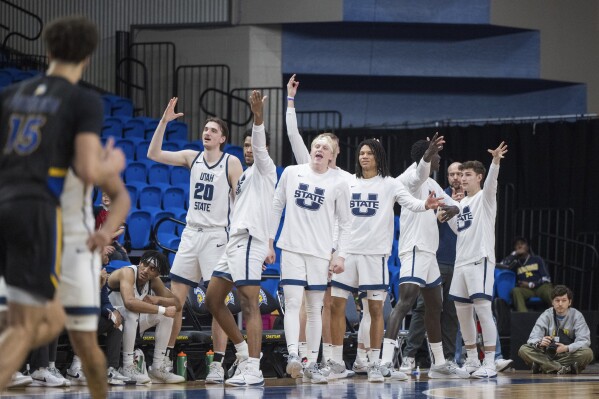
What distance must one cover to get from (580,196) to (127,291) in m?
9.67

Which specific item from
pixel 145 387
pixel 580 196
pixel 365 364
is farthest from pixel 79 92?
pixel 580 196

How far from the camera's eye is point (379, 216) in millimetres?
9219

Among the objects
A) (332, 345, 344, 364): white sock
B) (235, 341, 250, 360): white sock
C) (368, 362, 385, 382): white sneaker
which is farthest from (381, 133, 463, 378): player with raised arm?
(235, 341, 250, 360): white sock

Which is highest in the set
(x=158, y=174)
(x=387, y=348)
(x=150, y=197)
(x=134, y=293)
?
(x=158, y=174)

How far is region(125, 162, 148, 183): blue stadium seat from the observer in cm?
1411

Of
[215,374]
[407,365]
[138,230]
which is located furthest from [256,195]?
[138,230]

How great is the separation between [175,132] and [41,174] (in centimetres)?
1240

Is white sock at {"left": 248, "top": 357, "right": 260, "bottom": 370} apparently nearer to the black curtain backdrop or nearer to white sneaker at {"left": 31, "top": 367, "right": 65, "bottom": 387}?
white sneaker at {"left": 31, "top": 367, "right": 65, "bottom": 387}

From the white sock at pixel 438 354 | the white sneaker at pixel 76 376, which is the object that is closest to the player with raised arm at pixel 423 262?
the white sock at pixel 438 354

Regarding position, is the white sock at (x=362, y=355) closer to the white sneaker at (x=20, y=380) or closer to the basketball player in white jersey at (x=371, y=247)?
the basketball player in white jersey at (x=371, y=247)

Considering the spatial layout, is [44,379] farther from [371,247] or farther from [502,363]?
[502,363]

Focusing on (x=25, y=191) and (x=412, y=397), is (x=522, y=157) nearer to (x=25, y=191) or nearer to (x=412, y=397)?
(x=412, y=397)

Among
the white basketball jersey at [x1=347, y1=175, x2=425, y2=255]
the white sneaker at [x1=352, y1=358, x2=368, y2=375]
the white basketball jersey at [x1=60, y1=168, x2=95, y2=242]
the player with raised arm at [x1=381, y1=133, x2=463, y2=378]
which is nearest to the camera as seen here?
the white basketball jersey at [x1=60, y1=168, x2=95, y2=242]

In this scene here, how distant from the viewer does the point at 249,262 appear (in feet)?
27.1
